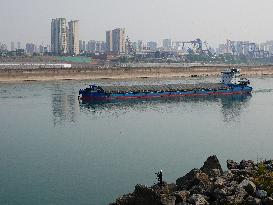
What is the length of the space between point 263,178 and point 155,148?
47.5 feet

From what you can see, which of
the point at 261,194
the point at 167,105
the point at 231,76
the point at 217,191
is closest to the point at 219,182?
the point at 217,191

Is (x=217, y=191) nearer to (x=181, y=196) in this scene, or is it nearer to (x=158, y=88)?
(x=181, y=196)

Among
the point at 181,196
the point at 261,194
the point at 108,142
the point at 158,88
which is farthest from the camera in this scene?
the point at 158,88

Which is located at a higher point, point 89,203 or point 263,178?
point 263,178

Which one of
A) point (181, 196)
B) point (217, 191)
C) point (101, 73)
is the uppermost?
point (101, 73)

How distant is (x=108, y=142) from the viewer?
31266mm

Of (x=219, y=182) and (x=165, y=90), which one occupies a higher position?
(x=165, y=90)

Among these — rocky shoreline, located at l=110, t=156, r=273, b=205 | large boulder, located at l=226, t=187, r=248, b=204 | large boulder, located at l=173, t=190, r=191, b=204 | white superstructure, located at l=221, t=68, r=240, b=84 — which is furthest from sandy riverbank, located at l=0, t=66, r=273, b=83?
large boulder, located at l=226, t=187, r=248, b=204

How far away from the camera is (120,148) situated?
95.2 ft

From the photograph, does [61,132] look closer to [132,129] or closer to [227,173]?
[132,129]

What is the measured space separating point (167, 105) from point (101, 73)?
135 ft

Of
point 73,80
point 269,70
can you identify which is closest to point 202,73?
point 269,70

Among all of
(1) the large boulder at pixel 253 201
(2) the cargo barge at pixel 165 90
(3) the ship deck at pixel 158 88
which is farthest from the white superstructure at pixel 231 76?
(1) the large boulder at pixel 253 201

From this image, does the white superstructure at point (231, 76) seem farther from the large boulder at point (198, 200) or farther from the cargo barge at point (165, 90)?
the large boulder at point (198, 200)
